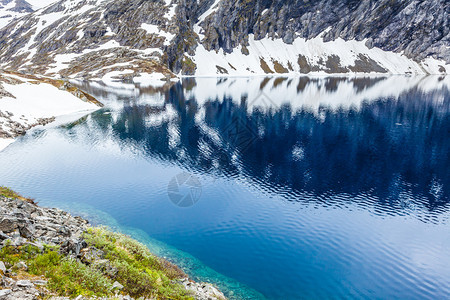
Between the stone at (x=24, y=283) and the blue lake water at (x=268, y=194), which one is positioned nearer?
the stone at (x=24, y=283)

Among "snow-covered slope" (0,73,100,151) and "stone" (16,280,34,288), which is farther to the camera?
"snow-covered slope" (0,73,100,151)

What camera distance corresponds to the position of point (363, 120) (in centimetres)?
8631

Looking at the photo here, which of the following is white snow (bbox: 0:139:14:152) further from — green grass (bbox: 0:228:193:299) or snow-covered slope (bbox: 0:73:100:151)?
green grass (bbox: 0:228:193:299)

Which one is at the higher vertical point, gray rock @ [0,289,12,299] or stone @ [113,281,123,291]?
gray rock @ [0,289,12,299]

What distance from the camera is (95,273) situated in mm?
15742

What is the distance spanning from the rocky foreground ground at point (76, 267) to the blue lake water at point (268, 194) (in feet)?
17.7

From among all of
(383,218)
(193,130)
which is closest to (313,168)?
(383,218)

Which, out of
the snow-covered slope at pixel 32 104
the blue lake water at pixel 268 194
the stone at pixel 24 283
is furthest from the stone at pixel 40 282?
the snow-covered slope at pixel 32 104

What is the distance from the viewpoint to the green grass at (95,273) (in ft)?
45.9

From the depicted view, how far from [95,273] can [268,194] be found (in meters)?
27.6

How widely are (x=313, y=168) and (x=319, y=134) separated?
2450cm

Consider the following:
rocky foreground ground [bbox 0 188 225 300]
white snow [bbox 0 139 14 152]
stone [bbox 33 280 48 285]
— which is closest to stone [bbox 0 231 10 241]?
rocky foreground ground [bbox 0 188 225 300]

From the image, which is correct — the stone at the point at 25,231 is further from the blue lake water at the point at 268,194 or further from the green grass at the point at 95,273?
the blue lake water at the point at 268,194

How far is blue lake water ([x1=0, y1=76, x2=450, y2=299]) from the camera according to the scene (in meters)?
25.3
